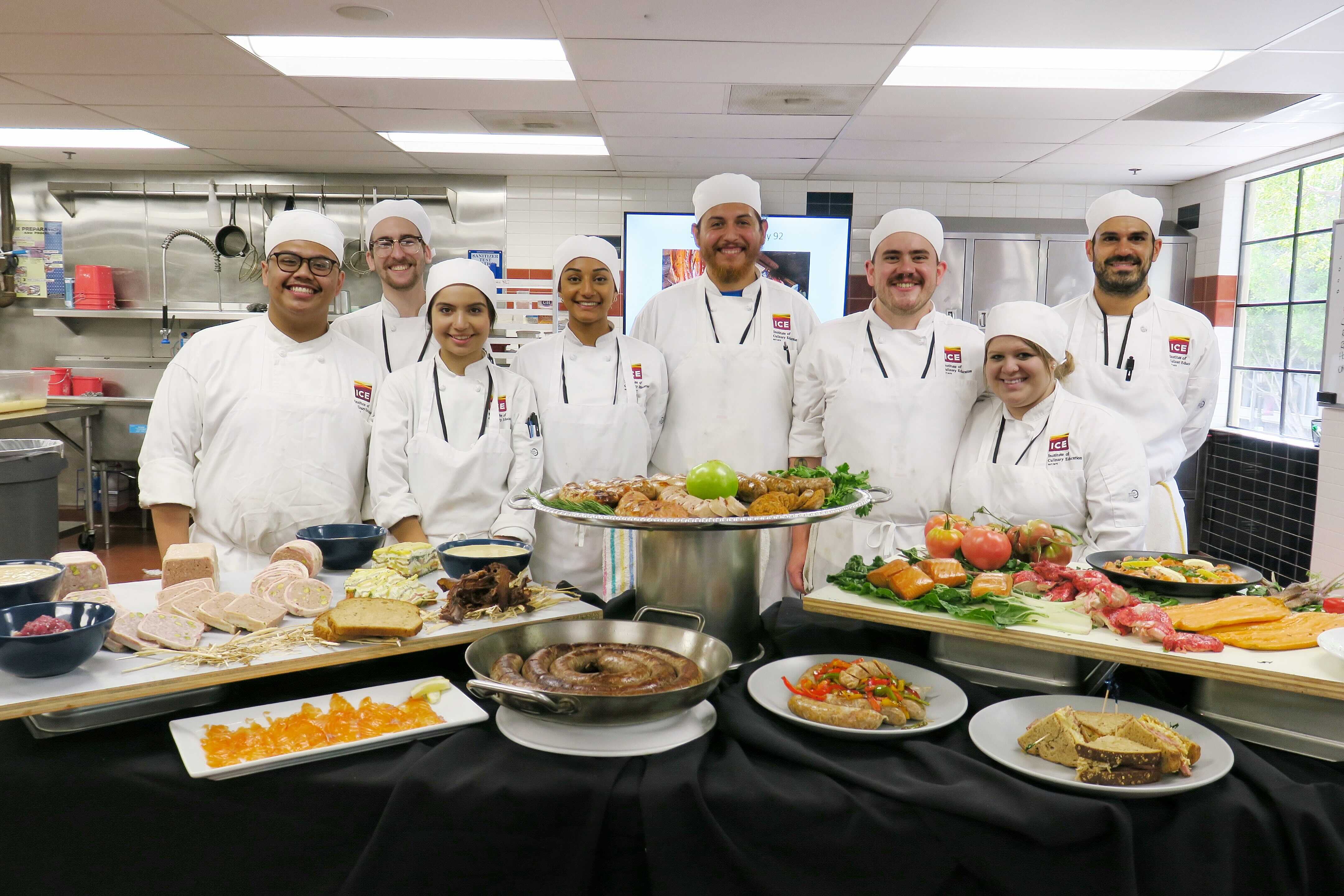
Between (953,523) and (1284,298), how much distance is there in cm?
642

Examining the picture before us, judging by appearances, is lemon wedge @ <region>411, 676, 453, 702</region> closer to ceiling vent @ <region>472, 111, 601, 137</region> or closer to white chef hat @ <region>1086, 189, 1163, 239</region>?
white chef hat @ <region>1086, 189, 1163, 239</region>

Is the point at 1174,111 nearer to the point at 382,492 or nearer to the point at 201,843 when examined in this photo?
the point at 382,492

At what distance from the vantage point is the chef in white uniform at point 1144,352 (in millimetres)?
3297

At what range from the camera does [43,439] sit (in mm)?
5766

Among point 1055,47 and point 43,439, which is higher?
point 1055,47

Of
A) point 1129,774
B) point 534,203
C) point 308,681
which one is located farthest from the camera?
point 534,203

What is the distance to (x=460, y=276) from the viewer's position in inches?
113

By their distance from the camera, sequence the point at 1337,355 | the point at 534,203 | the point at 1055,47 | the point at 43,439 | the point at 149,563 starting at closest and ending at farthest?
the point at 1055,47, the point at 1337,355, the point at 43,439, the point at 149,563, the point at 534,203

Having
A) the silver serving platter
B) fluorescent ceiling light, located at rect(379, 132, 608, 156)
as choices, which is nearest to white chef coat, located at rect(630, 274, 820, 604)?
the silver serving platter

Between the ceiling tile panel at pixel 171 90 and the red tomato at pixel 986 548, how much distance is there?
16.0 feet

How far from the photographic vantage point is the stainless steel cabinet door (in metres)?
7.64

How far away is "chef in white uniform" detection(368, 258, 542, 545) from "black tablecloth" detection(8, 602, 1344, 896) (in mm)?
1455

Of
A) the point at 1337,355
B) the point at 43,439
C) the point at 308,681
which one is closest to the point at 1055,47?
the point at 1337,355

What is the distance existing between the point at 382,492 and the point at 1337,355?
18.9 ft
